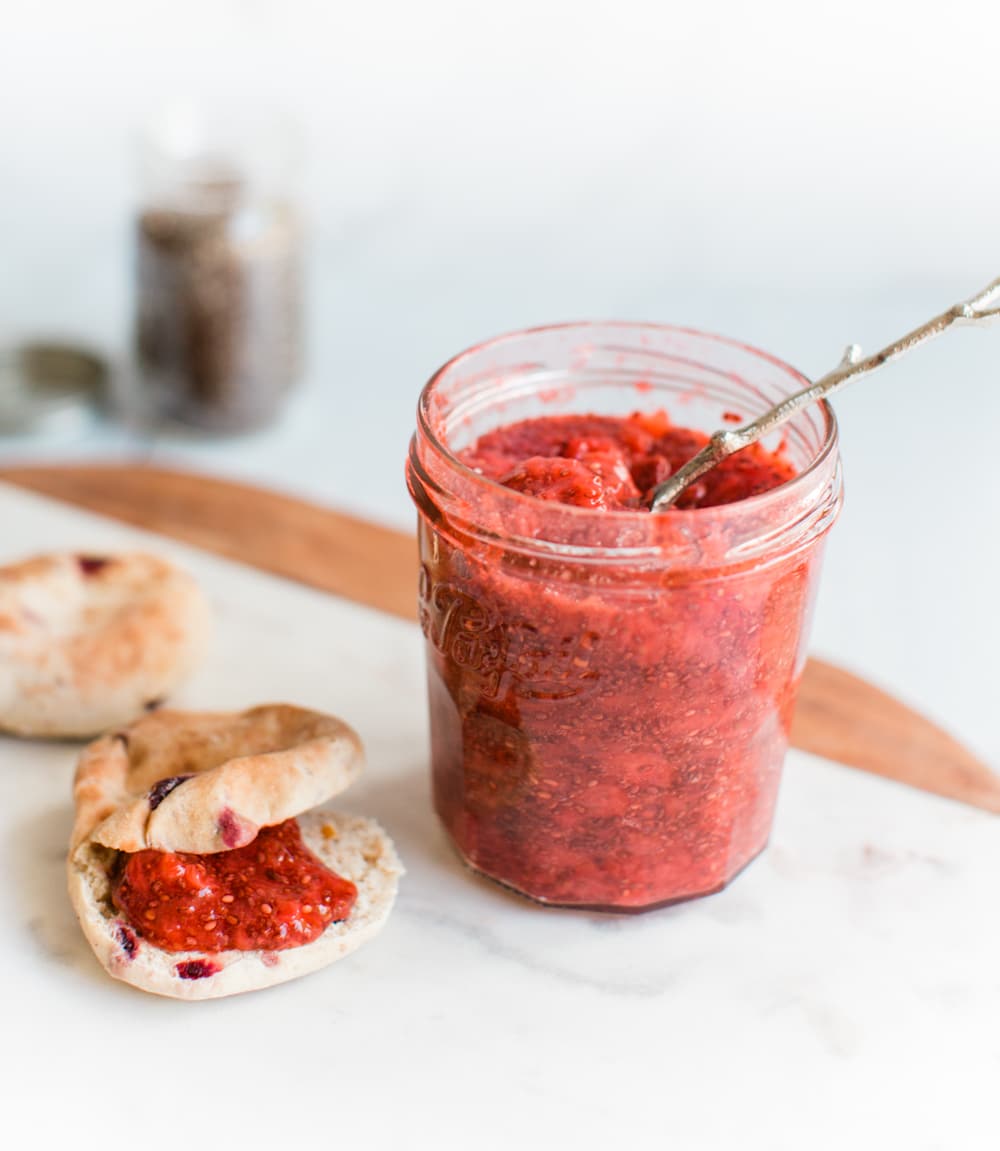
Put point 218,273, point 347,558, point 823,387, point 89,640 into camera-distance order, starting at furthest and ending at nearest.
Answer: point 218,273 < point 347,558 < point 89,640 < point 823,387

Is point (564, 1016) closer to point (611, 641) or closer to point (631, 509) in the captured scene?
point (611, 641)

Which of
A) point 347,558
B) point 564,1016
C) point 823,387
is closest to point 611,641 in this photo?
point 823,387

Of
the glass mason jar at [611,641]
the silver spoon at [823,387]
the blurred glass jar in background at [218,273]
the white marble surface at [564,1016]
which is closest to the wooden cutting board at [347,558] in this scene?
the white marble surface at [564,1016]

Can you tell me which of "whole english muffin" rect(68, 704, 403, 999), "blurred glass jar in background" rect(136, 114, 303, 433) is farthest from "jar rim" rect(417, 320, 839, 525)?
"blurred glass jar in background" rect(136, 114, 303, 433)

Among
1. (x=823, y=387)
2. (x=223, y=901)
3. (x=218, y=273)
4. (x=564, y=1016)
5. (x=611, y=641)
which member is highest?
(x=823, y=387)

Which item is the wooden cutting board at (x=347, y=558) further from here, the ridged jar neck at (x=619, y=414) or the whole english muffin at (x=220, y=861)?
the whole english muffin at (x=220, y=861)
